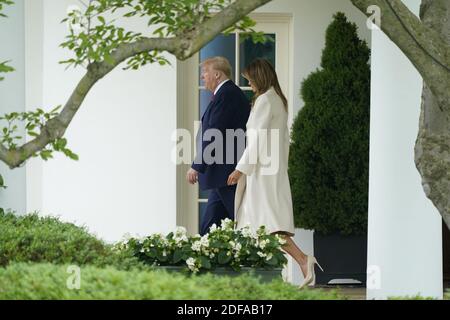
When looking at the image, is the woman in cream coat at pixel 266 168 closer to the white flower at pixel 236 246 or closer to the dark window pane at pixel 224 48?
the dark window pane at pixel 224 48

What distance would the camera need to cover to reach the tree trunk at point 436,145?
575 centimetres

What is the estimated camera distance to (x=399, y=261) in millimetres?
7238

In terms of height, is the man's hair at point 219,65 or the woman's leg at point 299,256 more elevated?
the man's hair at point 219,65

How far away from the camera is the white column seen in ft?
23.7

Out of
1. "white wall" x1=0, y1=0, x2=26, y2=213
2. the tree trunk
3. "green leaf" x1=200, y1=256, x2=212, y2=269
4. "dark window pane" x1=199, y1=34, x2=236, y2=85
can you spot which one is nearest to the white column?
"green leaf" x1=200, y1=256, x2=212, y2=269

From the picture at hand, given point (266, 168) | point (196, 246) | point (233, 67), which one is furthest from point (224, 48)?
point (196, 246)

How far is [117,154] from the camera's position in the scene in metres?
10.4

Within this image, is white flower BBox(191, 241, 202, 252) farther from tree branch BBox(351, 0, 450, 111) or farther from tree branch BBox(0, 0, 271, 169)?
tree branch BBox(351, 0, 450, 111)

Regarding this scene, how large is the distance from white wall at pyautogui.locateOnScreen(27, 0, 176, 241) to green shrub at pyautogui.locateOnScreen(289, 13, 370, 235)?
1.22 m

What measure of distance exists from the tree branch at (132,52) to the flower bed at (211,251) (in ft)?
4.90

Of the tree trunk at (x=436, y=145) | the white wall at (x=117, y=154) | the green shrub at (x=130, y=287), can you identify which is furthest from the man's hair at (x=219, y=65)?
the green shrub at (x=130, y=287)

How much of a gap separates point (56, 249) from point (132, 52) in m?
1.31

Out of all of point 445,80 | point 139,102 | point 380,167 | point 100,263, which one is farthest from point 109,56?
point 139,102

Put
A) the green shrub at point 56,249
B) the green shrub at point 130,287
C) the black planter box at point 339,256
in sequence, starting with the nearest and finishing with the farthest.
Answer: the green shrub at point 130,287, the green shrub at point 56,249, the black planter box at point 339,256
